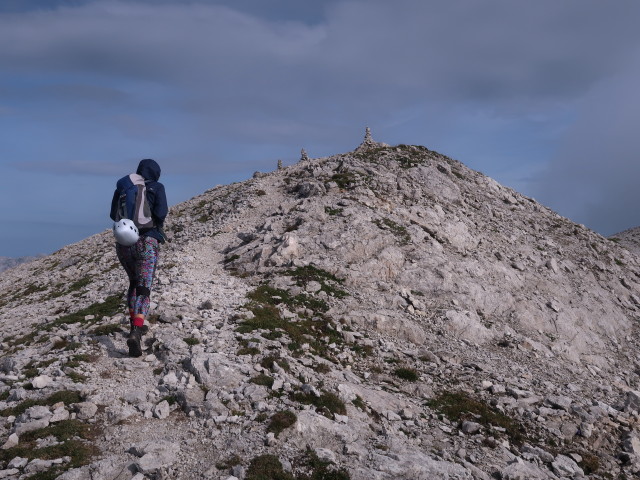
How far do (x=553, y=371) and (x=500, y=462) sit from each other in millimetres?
10988

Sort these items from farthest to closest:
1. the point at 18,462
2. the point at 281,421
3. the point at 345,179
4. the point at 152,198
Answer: the point at 345,179 → the point at 152,198 → the point at 281,421 → the point at 18,462

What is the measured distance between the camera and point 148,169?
1423cm

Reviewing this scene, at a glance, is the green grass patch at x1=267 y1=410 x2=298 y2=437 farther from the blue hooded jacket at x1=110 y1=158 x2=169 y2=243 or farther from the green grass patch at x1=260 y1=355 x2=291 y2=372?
the blue hooded jacket at x1=110 y1=158 x2=169 y2=243

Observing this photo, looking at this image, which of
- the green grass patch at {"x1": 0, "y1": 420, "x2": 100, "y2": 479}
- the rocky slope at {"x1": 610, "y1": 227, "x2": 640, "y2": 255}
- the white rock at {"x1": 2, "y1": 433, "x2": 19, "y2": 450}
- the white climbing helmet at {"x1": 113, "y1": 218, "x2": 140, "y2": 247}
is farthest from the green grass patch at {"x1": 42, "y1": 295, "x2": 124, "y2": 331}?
the rocky slope at {"x1": 610, "y1": 227, "x2": 640, "y2": 255}

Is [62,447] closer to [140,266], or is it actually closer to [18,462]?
[18,462]

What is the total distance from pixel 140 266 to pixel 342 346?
8.04 meters

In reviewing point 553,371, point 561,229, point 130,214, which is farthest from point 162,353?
point 561,229

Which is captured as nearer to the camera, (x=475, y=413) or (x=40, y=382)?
(x=40, y=382)

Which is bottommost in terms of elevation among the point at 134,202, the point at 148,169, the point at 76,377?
the point at 76,377

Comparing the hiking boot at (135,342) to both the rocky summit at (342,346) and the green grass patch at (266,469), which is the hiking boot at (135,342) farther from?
the green grass patch at (266,469)

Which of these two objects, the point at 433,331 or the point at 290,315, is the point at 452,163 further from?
the point at 290,315

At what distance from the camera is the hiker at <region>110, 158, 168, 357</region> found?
46.1 feet

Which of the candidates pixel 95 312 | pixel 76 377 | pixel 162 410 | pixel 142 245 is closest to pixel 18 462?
pixel 162 410

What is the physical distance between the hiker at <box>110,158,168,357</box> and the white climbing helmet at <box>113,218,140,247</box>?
0.43 meters
